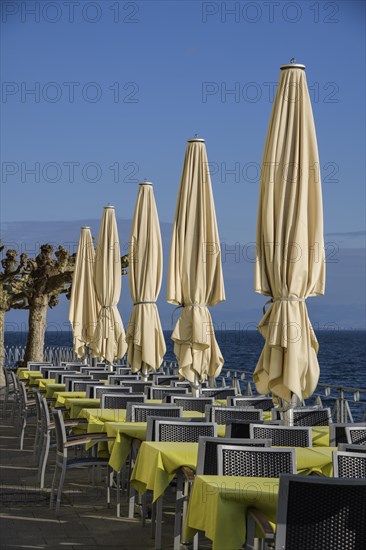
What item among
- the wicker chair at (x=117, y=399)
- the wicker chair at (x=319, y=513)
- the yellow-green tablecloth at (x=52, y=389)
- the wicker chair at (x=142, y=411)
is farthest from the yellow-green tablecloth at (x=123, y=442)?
the yellow-green tablecloth at (x=52, y=389)

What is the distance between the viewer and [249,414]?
8.14 metres

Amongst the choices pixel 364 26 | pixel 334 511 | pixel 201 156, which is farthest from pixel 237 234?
pixel 334 511

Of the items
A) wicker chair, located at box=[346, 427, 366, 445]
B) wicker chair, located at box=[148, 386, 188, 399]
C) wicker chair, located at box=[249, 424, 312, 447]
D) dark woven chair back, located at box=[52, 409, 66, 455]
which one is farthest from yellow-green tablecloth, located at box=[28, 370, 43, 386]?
wicker chair, located at box=[346, 427, 366, 445]

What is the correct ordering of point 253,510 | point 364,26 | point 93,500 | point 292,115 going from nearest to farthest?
point 253,510
point 292,115
point 93,500
point 364,26

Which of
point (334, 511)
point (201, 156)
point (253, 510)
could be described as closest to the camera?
point (334, 511)

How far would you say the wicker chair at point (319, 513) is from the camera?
4.32m

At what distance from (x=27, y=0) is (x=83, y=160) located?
244cm

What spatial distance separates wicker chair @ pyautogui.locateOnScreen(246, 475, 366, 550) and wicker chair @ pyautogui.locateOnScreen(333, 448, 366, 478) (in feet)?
3.28

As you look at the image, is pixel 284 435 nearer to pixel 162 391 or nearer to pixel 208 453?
pixel 208 453

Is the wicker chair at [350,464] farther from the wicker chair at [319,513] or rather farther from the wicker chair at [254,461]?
the wicker chair at [319,513]

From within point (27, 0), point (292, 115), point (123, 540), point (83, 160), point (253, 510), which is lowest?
point (123, 540)

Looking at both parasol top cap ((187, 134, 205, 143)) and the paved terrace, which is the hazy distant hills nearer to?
parasol top cap ((187, 134, 205, 143))

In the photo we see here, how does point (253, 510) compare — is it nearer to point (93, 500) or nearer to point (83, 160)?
point (93, 500)

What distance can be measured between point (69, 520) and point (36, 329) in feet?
56.7
